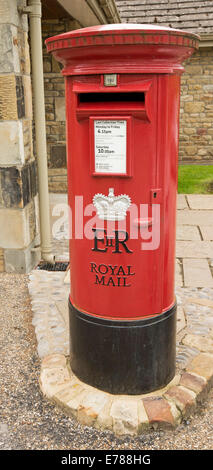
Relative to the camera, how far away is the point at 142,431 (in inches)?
98.1

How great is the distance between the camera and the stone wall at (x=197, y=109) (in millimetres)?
A: 11328

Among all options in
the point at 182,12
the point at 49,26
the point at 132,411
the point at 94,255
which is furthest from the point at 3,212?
the point at 182,12

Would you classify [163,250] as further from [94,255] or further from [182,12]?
[182,12]

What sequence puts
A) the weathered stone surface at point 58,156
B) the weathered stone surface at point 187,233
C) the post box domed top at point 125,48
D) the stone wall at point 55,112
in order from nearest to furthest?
the post box domed top at point 125,48
the weathered stone surface at point 187,233
the stone wall at point 55,112
the weathered stone surface at point 58,156

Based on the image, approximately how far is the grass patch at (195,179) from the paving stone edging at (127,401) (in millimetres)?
6098

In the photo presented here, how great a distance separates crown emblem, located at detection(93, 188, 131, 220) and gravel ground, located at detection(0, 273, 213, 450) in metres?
1.20

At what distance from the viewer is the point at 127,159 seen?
2256 millimetres

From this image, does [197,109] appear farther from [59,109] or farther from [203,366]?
[203,366]

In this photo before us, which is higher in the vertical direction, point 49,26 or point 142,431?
point 49,26

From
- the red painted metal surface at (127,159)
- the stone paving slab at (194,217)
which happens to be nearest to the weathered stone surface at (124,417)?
the red painted metal surface at (127,159)

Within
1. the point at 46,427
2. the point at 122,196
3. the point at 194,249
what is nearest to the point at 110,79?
the point at 122,196

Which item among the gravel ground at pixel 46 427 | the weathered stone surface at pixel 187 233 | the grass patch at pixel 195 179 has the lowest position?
the weathered stone surface at pixel 187 233

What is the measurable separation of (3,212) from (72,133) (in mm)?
2137

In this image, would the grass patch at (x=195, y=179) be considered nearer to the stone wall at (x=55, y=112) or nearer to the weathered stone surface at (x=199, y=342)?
the stone wall at (x=55, y=112)
